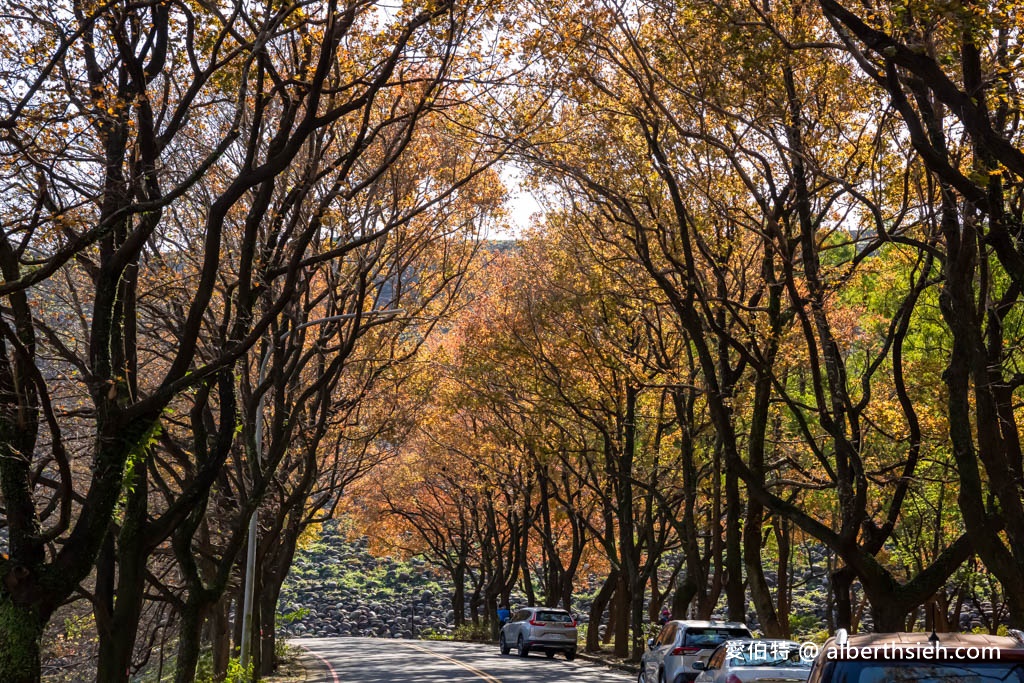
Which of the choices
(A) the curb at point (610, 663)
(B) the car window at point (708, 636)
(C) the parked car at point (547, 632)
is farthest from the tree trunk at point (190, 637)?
(C) the parked car at point (547, 632)

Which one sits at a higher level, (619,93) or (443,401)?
(619,93)

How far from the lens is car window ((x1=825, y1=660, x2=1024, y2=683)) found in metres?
5.92

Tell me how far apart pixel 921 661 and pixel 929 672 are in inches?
3.0

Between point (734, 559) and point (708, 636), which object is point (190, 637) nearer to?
point (708, 636)

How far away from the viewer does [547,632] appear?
37.2 meters

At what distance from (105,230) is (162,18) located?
399 cm

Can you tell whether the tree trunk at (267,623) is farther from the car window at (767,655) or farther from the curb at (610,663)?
the car window at (767,655)

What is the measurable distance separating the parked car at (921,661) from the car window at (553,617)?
105 ft

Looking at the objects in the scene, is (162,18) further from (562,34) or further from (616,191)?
(616,191)

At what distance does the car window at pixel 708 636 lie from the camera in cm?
1722

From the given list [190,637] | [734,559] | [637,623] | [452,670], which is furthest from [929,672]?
[637,623]

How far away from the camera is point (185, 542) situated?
18484 millimetres

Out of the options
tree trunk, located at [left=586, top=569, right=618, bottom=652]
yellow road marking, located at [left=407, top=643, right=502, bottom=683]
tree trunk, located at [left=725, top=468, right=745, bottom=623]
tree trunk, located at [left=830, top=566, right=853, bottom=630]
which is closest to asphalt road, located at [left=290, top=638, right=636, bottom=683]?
yellow road marking, located at [left=407, top=643, right=502, bottom=683]

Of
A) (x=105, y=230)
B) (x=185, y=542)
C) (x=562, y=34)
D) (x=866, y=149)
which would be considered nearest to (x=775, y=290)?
(x=866, y=149)
